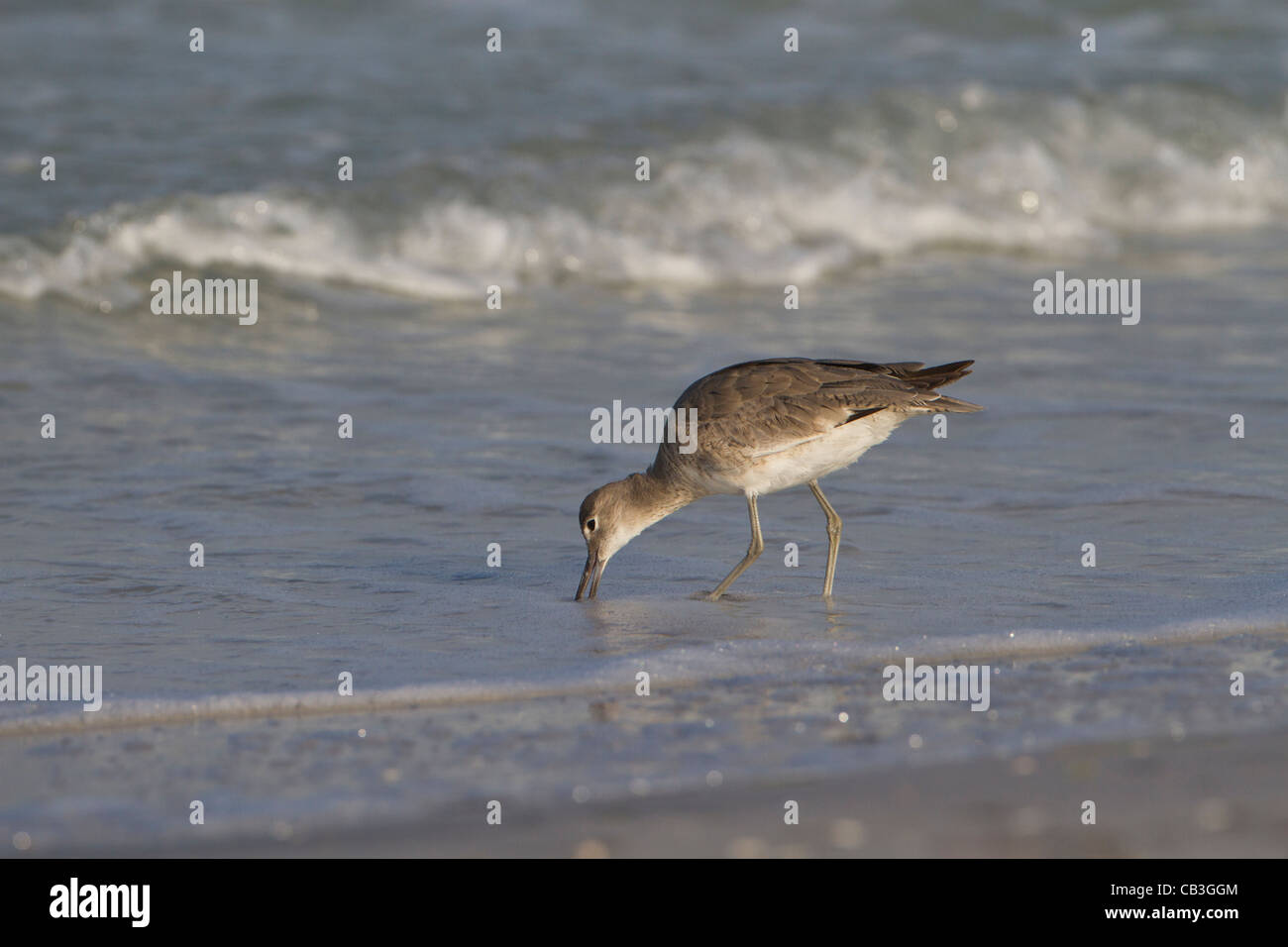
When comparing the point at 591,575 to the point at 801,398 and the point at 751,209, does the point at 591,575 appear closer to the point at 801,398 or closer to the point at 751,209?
the point at 801,398

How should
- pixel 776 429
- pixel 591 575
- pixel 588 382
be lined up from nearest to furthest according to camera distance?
pixel 776 429 < pixel 591 575 < pixel 588 382

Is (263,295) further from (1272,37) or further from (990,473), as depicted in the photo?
(1272,37)

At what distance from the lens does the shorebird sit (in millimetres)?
5684

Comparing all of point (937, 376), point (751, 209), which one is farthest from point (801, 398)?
point (751, 209)

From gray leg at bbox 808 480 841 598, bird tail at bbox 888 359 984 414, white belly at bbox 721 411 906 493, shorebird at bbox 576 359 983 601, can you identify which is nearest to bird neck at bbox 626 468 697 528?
shorebird at bbox 576 359 983 601

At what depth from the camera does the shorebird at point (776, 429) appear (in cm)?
568

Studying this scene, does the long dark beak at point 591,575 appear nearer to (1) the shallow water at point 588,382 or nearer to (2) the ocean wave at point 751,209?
(1) the shallow water at point 588,382

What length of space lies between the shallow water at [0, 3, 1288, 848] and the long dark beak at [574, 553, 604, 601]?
0.11 metres

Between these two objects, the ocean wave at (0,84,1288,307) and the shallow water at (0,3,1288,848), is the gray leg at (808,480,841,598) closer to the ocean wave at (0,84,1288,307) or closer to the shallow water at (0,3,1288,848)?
the shallow water at (0,3,1288,848)

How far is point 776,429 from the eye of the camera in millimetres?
5719

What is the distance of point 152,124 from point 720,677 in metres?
9.12

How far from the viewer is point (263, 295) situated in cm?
1045

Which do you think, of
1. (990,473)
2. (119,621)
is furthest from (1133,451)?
(119,621)

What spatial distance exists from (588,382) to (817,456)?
119 inches
